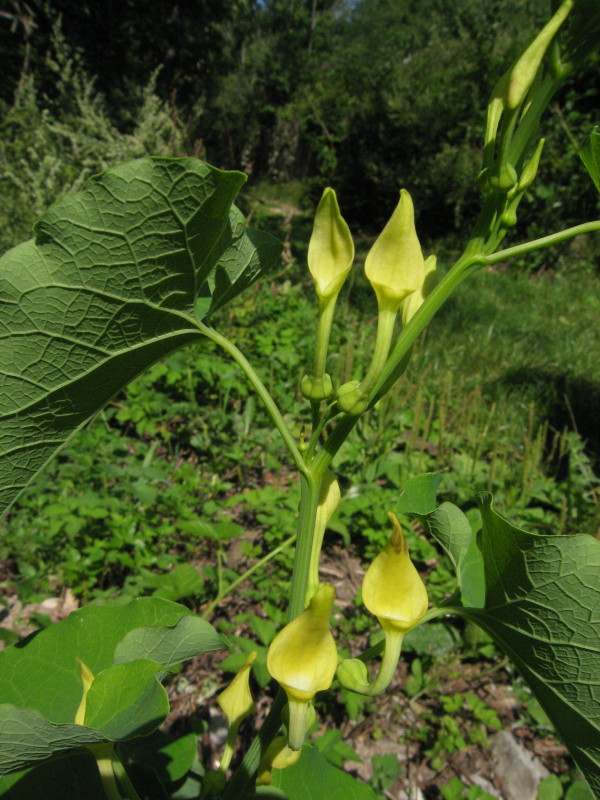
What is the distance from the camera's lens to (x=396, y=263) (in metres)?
0.51

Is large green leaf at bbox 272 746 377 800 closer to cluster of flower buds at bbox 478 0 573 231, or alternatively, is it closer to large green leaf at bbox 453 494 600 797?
large green leaf at bbox 453 494 600 797

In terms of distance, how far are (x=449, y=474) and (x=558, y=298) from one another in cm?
388

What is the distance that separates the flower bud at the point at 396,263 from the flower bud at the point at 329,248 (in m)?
0.03

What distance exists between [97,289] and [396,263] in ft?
0.93

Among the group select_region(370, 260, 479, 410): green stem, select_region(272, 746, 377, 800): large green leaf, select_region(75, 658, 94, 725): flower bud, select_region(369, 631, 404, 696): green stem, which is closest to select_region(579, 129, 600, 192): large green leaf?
select_region(370, 260, 479, 410): green stem

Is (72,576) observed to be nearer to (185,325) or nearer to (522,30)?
(185,325)

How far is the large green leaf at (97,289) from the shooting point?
47 centimetres

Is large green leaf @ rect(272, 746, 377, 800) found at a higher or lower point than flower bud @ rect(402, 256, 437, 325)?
lower

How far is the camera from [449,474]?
231 cm

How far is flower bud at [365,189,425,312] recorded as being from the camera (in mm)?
493

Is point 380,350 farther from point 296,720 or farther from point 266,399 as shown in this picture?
point 296,720

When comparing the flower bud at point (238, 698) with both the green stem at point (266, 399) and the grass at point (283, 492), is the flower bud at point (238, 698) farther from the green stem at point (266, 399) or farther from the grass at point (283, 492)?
the grass at point (283, 492)

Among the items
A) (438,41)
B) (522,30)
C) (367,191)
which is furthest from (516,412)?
(438,41)

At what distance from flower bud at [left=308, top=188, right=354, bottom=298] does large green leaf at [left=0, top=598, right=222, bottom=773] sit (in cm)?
38
